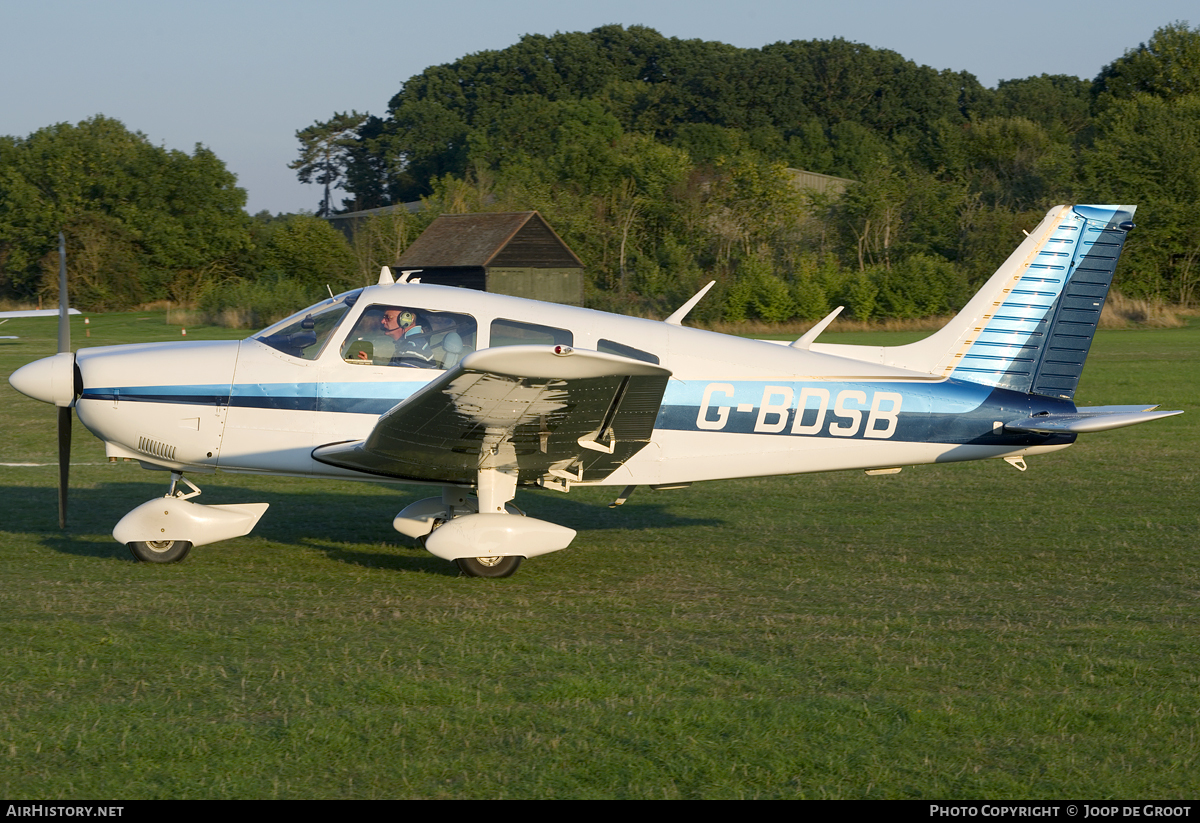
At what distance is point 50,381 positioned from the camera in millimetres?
7520

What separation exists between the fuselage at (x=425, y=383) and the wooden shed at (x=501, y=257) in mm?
36822

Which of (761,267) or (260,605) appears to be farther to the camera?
(761,267)

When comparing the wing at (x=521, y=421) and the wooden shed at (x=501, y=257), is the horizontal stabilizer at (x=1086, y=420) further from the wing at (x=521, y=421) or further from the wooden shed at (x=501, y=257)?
the wooden shed at (x=501, y=257)

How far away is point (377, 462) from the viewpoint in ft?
24.5

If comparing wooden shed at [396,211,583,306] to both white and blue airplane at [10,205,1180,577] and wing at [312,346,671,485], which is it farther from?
wing at [312,346,671,485]

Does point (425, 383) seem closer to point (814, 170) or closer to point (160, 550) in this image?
point (160, 550)

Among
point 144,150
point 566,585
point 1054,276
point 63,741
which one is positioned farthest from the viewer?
point 144,150

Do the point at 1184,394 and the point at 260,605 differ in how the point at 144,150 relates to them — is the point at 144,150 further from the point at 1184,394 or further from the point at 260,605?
the point at 260,605

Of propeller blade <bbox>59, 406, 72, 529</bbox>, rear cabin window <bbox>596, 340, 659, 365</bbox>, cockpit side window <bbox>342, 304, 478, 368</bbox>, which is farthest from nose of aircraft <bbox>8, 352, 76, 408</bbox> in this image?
rear cabin window <bbox>596, 340, 659, 365</bbox>

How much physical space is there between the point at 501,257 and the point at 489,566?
3809 cm

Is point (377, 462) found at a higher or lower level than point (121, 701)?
higher

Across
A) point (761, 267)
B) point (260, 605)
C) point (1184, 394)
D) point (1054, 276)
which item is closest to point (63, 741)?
point (260, 605)

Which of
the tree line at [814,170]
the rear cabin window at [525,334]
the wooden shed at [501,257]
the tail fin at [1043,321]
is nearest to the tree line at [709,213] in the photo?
the tree line at [814,170]
